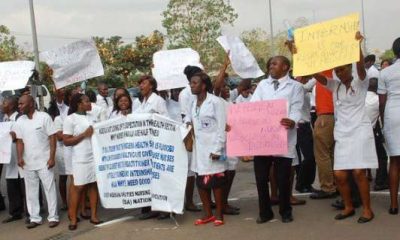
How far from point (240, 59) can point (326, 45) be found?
5.58 feet

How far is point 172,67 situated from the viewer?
7688mm

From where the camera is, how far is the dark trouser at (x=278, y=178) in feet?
19.2

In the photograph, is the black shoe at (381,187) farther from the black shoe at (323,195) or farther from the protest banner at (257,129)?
the protest banner at (257,129)

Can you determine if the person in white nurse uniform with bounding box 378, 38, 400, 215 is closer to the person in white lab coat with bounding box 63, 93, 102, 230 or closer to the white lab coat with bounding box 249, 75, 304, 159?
the white lab coat with bounding box 249, 75, 304, 159

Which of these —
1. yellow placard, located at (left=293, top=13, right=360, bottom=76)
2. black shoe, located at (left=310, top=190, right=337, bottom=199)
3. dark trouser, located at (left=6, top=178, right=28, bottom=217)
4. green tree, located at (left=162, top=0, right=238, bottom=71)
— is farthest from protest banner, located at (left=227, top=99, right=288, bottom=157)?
green tree, located at (left=162, top=0, right=238, bottom=71)

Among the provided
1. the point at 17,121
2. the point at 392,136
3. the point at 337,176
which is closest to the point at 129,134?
the point at 17,121

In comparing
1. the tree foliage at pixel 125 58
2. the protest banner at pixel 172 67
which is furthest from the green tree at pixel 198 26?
the protest banner at pixel 172 67

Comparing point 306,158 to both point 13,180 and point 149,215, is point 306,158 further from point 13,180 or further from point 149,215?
point 13,180

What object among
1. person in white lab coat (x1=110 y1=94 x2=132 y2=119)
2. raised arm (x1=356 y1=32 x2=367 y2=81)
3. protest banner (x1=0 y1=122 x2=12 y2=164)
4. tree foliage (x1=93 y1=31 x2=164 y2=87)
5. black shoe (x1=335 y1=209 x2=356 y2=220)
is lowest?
black shoe (x1=335 y1=209 x2=356 y2=220)

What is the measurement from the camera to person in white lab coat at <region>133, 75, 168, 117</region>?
6.65 m

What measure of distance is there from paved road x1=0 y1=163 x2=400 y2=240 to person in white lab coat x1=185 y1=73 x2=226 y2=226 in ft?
1.16

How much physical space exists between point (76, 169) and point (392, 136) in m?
3.55

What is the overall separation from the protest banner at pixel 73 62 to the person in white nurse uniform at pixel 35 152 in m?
0.73

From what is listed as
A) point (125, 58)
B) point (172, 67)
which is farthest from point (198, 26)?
point (172, 67)
